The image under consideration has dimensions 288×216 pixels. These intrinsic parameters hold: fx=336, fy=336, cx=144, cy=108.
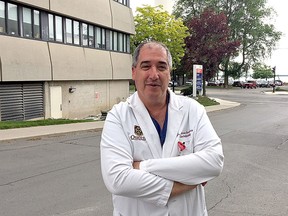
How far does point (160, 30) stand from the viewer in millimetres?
32875

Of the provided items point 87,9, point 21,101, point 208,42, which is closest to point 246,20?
point 208,42

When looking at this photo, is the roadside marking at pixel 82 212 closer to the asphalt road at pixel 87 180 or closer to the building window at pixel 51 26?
the asphalt road at pixel 87 180

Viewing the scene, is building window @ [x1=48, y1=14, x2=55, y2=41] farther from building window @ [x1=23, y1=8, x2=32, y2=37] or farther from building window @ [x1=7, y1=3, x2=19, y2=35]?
building window @ [x1=7, y1=3, x2=19, y2=35]

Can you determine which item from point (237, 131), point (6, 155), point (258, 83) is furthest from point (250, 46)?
point (6, 155)

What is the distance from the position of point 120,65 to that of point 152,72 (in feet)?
79.0

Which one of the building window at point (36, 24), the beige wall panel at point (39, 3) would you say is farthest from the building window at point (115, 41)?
the building window at point (36, 24)

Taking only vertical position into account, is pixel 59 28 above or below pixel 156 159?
above

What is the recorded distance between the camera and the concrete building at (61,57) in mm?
15969

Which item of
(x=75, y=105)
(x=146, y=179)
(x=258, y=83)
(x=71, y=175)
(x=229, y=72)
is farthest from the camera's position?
(x=258, y=83)

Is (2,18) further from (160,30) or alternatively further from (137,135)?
(160,30)

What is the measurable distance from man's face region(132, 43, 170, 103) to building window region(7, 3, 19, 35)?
611 inches

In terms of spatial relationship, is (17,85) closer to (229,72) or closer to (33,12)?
(33,12)

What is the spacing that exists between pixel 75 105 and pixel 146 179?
765 inches

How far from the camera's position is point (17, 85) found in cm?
1648
